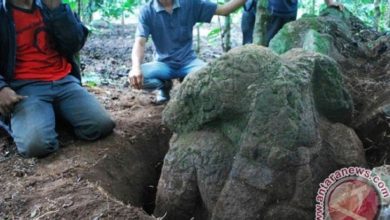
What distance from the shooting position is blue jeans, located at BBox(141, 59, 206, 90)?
444 cm

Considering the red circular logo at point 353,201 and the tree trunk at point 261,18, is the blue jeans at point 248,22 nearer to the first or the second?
the tree trunk at point 261,18

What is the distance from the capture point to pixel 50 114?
364 cm

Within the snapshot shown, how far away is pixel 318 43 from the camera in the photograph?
12.6 feet

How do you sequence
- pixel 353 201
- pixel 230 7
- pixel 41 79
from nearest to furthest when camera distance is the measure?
pixel 353 201 < pixel 41 79 < pixel 230 7

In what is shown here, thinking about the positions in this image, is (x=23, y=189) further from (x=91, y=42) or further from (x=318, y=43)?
(x=91, y=42)

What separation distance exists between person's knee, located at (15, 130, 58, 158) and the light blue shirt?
1.44 m

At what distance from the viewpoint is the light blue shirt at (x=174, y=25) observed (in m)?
4.43

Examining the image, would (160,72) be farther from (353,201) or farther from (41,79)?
(353,201)

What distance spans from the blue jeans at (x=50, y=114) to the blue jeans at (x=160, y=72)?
73cm

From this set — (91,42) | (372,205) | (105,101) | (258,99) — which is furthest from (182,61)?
(91,42)

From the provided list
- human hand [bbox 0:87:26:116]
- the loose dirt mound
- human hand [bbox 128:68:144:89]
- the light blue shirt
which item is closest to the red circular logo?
the loose dirt mound

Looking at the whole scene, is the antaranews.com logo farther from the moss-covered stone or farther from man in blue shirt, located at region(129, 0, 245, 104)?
man in blue shirt, located at region(129, 0, 245, 104)

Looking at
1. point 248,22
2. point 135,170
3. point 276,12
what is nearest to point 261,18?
point 276,12

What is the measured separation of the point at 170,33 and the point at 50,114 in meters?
1.50
